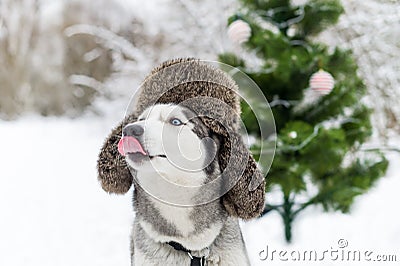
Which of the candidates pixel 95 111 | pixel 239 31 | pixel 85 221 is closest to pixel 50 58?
pixel 95 111

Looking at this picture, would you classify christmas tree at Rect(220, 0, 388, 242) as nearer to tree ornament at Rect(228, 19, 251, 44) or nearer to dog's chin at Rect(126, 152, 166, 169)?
tree ornament at Rect(228, 19, 251, 44)

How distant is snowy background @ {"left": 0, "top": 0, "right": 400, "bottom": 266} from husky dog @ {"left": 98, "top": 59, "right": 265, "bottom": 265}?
0.56 m

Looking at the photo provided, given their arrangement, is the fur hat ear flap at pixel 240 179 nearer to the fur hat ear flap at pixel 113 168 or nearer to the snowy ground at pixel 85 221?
the fur hat ear flap at pixel 113 168

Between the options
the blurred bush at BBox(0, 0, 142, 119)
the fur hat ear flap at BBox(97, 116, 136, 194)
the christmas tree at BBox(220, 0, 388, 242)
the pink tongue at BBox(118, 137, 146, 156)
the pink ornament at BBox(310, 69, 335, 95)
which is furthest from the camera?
the blurred bush at BBox(0, 0, 142, 119)

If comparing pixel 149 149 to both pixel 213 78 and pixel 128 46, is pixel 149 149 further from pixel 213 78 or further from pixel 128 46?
pixel 128 46

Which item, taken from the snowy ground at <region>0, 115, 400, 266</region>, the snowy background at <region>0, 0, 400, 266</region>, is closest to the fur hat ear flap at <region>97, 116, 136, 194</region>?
the snowy background at <region>0, 0, 400, 266</region>

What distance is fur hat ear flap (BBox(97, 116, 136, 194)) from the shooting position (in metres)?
0.83

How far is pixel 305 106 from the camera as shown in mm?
2256

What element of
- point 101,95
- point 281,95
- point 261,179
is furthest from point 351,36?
point 261,179

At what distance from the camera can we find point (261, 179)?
0.83 m

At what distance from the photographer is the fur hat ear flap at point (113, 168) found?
32.7 inches

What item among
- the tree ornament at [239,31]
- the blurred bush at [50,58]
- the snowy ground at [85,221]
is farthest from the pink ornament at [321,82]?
the blurred bush at [50,58]

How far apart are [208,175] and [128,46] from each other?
11.3 ft

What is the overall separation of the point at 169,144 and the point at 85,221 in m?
2.29
